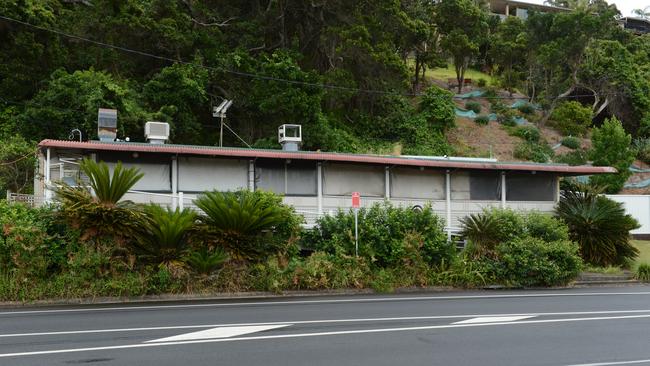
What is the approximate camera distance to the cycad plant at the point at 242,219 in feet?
55.8

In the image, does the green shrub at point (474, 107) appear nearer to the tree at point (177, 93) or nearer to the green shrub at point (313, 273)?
the tree at point (177, 93)

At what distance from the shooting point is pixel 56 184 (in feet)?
53.1

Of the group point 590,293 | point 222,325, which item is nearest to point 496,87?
point 590,293

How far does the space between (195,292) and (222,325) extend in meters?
6.11

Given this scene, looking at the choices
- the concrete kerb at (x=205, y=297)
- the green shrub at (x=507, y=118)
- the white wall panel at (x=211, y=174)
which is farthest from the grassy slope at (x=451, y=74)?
the concrete kerb at (x=205, y=297)

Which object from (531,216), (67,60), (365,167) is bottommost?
(531,216)

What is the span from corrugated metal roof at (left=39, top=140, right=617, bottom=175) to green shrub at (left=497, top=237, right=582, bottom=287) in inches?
148

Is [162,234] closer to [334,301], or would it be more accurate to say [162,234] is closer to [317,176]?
[334,301]

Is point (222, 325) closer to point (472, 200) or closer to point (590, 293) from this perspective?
point (590, 293)

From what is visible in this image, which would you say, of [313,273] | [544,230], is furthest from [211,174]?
[544,230]

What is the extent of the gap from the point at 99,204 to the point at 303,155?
22.4ft

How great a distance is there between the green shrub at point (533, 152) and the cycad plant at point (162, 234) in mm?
33261

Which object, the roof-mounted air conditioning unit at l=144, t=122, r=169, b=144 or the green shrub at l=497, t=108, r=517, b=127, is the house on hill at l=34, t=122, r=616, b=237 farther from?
the green shrub at l=497, t=108, r=517, b=127

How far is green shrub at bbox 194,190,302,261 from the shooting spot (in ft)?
55.8
